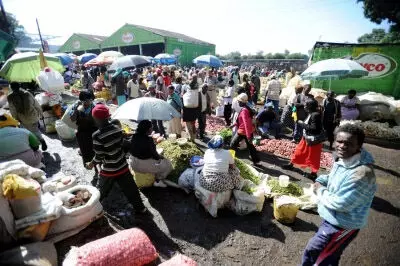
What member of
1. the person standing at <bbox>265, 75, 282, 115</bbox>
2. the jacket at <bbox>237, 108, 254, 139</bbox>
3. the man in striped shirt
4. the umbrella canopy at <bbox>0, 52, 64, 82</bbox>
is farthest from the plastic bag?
the person standing at <bbox>265, 75, 282, 115</bbox>

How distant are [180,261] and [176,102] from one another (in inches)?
222

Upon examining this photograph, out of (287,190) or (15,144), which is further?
(287,190)

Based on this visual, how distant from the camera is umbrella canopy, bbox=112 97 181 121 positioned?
4.89m

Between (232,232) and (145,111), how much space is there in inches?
111

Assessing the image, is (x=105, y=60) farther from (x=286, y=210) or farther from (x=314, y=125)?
(x=286, y=210)

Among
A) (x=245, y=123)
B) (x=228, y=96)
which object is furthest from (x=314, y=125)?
(x=228, y=96)

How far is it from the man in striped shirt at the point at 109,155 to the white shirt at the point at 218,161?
55.1 inches

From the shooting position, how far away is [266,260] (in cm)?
369

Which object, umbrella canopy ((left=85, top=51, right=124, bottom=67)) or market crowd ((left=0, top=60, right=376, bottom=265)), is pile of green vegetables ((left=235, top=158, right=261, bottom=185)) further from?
umbrella canopy ((left=85, top=51, right=124, bottom=67))

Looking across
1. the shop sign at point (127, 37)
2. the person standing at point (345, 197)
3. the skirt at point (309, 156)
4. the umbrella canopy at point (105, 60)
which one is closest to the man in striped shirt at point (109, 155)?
the person standing at point (345, 197)

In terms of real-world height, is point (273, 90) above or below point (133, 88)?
below

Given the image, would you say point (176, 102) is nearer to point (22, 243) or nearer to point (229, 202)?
point (229, 202)

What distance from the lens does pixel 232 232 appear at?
13.8 feet

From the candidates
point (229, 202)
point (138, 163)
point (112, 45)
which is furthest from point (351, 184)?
point (112, 45)
